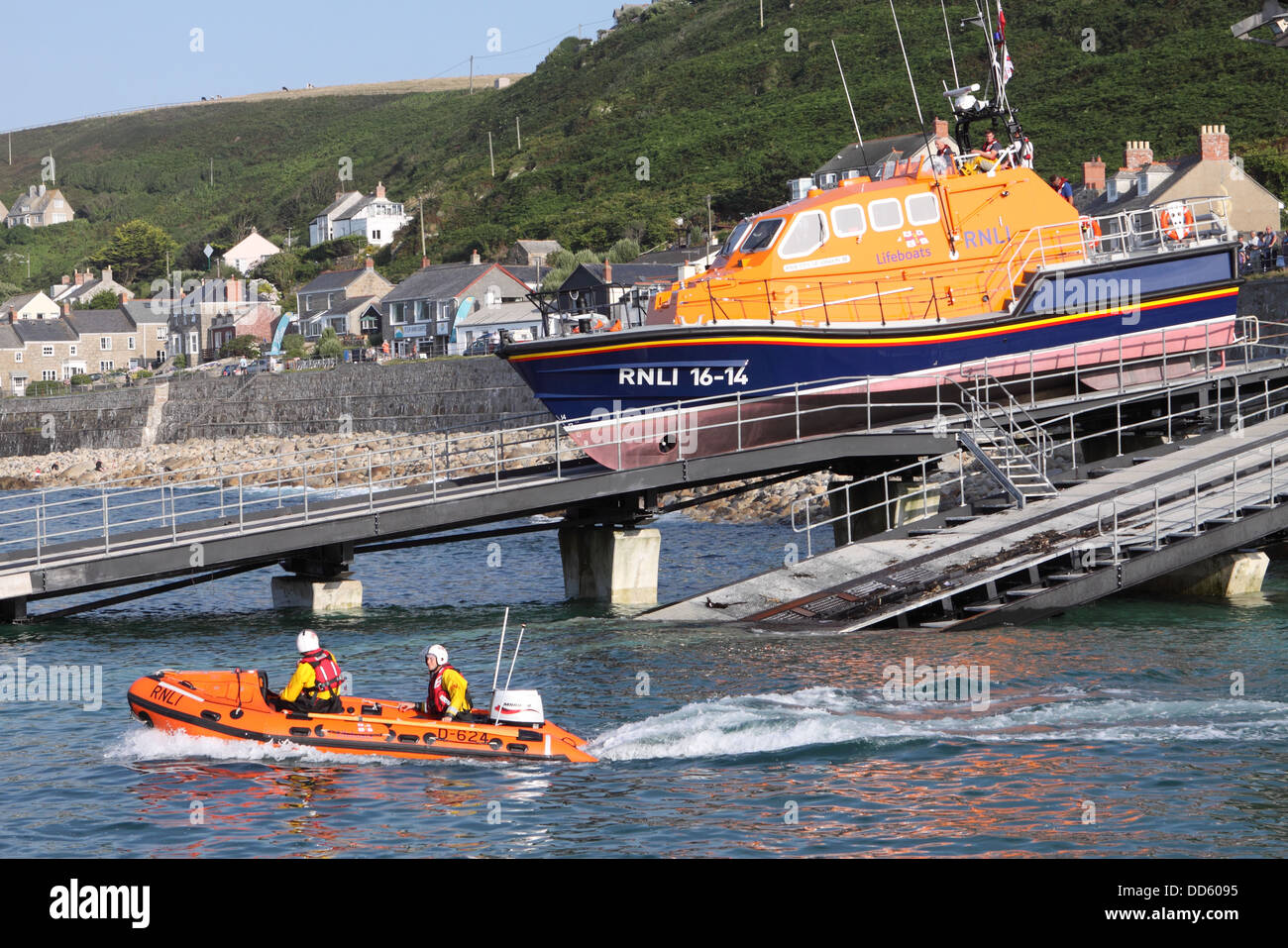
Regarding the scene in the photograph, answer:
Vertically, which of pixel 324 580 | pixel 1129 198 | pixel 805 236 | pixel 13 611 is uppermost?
pixel 1129 198

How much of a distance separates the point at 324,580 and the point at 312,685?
9519 mm

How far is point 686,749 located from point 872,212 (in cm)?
1354

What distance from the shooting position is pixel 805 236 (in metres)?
25.7

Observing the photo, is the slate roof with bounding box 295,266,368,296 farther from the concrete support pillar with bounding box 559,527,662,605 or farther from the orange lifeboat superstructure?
the concrete support pillar with bounding box 559,527,662,605

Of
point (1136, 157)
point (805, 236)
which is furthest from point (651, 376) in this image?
point (1136, 157)

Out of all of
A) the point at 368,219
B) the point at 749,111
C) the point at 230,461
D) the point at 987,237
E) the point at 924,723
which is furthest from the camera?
the point at 368,219

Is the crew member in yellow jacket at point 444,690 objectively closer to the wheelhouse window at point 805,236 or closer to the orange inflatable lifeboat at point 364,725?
the orange inflatable lifeboat at point 364,725

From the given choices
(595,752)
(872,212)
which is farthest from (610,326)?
(595,752)

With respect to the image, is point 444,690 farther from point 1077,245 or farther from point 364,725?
point 1077,245

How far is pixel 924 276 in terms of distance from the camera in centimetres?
2633

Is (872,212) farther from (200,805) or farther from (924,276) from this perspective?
(200,805)

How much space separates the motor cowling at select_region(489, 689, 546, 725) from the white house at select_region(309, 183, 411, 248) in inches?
4839

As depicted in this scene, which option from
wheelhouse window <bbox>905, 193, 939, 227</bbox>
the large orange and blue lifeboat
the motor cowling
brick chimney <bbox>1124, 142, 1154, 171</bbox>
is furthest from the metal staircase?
brick chimney <bbox>1124, 142, 1154, 171</bbox>

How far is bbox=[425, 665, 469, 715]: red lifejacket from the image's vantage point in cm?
1559
